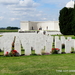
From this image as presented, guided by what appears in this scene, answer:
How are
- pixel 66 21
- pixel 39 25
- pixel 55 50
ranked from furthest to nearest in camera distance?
pixel 39 25 < pixel 66 21 < pixel 55 50

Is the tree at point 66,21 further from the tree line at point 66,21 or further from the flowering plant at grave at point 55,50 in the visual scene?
the flowering plant at grave at point 55,50

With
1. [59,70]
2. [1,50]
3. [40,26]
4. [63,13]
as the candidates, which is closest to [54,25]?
[40,26]

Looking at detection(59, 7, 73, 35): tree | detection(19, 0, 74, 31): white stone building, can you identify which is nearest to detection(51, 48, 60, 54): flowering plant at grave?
detection(59, 7, 73, 35): tree

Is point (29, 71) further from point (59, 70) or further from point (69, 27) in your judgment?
point (69, 27)

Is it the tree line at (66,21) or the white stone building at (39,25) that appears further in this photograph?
the white stone building at (39,25)

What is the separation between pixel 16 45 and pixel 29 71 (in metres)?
2.93

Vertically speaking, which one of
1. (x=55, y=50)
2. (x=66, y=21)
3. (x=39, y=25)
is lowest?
(x=55, y=50)

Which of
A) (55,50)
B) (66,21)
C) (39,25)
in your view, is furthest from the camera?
(39,25)

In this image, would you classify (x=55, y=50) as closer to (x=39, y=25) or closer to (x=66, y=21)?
(x=66, y=21)

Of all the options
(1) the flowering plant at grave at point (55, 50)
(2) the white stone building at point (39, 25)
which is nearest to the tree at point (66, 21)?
(2) the white stone building at point (39, 25)

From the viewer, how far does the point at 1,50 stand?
936cm

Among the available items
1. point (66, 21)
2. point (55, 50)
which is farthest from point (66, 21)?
point (55, 50)

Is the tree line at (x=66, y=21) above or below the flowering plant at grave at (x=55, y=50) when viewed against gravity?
above

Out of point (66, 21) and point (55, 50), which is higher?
point (66, 21)
